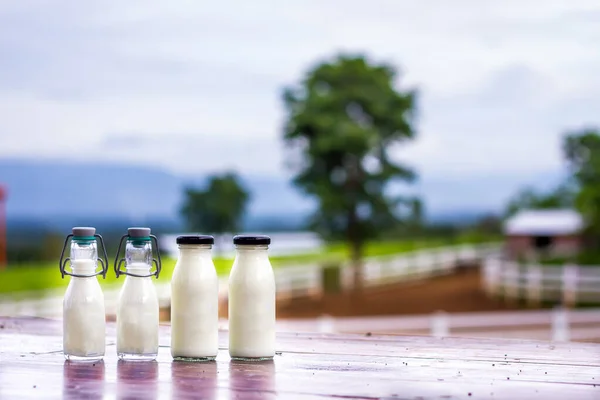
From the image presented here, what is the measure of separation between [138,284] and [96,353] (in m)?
0.18

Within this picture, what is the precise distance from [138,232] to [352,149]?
16973mm

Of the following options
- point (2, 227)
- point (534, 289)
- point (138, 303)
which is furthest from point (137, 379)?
point (2, 227)

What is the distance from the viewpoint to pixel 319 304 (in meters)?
16.7

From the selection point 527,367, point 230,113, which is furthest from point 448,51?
point 527,367

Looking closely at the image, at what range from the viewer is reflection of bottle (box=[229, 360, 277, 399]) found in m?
1.62

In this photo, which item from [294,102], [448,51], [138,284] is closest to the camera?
[138,284]

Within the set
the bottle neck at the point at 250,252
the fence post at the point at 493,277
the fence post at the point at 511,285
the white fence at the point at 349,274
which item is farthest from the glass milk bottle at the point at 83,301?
the fence post at the point at 493,277

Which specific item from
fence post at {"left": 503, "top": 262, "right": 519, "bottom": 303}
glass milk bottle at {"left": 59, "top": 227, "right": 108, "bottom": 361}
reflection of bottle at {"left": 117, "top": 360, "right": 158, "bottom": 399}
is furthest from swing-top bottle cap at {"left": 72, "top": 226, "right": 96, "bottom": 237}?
fence post at {"left": 503, "top": 262, "right": 519, "bottom": 303}

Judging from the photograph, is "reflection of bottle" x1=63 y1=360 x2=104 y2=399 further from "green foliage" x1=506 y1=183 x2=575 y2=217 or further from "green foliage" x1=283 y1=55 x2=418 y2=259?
"green foliage" x1=506 y1=183 x2=575 y2=217

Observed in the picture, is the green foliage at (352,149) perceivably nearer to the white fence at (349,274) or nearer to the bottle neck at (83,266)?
the white fence at (349,274)

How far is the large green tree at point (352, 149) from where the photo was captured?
18969 millimetres

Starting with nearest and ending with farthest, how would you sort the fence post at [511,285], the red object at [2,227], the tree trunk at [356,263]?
the fence post at [511,285] → the tree trunk at [356,263] → the red object at [2,227]

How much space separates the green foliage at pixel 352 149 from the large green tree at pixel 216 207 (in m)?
3.16

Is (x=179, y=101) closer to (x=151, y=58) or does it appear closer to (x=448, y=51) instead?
(x=151, y=58)
